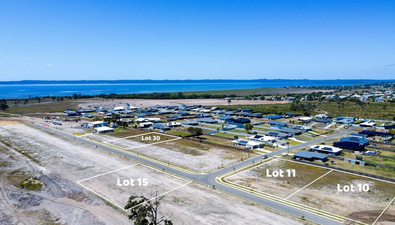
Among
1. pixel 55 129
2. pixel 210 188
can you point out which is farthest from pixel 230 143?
pixel 55 129

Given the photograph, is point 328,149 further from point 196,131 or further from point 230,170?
point 196,131

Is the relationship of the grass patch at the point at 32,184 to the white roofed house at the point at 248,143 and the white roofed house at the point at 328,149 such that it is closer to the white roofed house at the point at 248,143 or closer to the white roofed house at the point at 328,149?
the white roofed house at the point at 248,143

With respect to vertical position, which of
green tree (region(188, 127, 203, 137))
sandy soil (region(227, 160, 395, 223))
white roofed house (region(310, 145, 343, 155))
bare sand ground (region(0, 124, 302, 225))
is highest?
green tree (region(188, 127, 203, 137))

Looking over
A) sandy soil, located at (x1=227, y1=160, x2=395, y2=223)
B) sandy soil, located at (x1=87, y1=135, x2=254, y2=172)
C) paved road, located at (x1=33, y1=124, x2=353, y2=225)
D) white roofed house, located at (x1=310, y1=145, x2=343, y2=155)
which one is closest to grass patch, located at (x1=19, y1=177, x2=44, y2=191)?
paved road, located at (x1=33, y1=124, x2=353, y2=225)

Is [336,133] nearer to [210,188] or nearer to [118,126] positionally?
[210,188]

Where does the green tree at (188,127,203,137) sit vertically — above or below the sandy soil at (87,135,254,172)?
above

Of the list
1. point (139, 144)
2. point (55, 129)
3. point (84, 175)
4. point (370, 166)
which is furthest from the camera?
point (55, 129)

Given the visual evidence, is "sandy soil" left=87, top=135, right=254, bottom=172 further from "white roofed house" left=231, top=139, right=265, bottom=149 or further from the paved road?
"white roofed house" left=231, top=139, right=265, bottom=149
